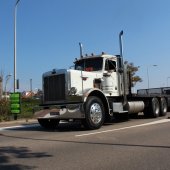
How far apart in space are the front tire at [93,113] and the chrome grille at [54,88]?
46.2 inches

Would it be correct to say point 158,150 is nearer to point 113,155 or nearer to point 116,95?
point 113,155

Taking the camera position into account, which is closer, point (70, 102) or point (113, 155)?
point (113, 155)

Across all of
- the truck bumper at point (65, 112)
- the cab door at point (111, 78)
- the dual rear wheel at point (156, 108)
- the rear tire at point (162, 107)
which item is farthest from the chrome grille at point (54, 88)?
the rear tire at point (162, 107)

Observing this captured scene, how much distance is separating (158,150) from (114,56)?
927 centimetres

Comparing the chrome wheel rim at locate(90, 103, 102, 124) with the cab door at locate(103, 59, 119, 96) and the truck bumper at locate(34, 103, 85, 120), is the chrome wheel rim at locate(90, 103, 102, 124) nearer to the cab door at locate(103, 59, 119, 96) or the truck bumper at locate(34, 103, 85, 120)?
the truck bumper at locate(34, 103, 85, 120)

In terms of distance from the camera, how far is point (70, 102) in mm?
15648

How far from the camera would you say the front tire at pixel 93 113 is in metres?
15.3

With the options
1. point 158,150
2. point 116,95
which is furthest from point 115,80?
point 158,150

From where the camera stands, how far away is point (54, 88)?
16.4 meters

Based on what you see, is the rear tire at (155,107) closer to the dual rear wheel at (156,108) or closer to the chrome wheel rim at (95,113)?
the dual rear wheel at (156,108)

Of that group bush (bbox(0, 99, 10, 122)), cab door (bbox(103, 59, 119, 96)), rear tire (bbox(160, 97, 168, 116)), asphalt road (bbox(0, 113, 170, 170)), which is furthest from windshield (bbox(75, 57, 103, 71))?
bush (bbox(0, 99, 10, 122))

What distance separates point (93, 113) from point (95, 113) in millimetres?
119

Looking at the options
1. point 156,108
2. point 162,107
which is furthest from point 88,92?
point 162,107

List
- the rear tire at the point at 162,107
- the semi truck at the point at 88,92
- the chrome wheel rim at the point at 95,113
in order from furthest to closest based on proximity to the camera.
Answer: the rear tire at the point at 162,107 → the chrome wheel rim at the point at 95,113 → the semi truck at the point at 88,92
